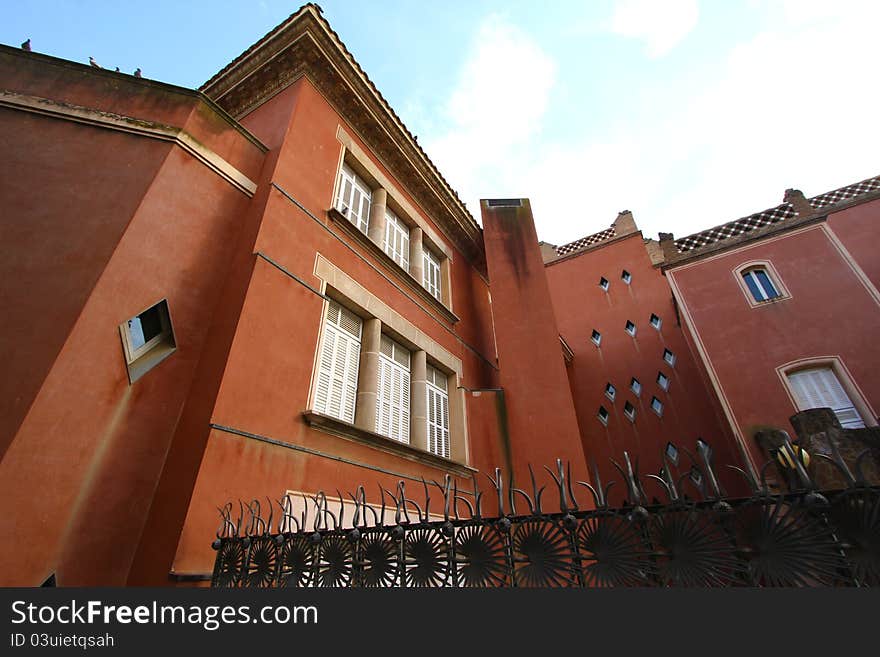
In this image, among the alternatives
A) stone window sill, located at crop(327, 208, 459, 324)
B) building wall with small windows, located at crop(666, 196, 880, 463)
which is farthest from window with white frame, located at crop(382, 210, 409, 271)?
building wall with small windows, located at crop(666, 196, 880, 463)

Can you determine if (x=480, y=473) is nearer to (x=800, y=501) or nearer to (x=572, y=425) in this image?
(x=572, y=425)

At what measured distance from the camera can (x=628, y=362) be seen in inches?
574

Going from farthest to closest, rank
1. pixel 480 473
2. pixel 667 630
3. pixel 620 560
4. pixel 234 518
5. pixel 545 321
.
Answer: pixel 545 321
pixel 480 473
pixel 234 518
pixel 620 560
pixel 667 630

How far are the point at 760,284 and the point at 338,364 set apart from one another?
1190cm

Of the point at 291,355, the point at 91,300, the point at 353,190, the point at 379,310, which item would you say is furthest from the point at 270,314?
the point at 353,190

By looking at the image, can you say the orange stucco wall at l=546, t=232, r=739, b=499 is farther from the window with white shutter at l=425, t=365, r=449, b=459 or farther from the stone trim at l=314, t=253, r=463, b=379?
the stone trim at l=314, t=253, r=463, b=379

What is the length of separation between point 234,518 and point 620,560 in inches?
136

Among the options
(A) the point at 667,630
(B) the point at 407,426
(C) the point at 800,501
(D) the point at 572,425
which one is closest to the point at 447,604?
(A) the point at 667,630

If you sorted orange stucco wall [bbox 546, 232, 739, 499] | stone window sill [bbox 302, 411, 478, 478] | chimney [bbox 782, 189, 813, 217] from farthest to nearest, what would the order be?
orange stucco wall [bbox 546, 232, 739, 499]
chimney [bbox 782, 189, 813, 217]
stone window sill [bbox 302, 411, 478, 478]

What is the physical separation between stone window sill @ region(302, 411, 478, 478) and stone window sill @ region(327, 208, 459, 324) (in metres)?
3.27

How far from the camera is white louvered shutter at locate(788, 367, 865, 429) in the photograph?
9.48 metres

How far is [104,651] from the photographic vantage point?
177 cm

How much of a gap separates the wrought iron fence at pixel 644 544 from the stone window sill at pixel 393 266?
5.32 meters

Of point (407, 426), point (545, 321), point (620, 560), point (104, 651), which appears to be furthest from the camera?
point (545, 321)
